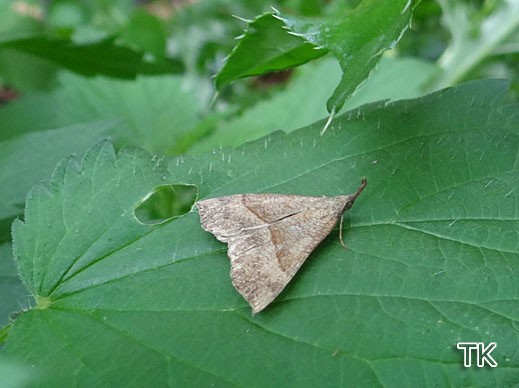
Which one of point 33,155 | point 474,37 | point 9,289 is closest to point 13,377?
point 9,289

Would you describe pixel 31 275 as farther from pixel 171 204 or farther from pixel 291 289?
pixel 171 204

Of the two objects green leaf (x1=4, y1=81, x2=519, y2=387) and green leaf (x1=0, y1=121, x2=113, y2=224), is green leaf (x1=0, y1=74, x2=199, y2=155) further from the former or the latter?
green leaf (x1=4, y1=81, x2=519, y2=387)

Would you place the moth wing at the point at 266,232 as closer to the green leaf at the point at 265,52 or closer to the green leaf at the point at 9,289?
the green leaf at the point at 265,52

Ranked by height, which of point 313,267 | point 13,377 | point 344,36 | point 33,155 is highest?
point 344,36

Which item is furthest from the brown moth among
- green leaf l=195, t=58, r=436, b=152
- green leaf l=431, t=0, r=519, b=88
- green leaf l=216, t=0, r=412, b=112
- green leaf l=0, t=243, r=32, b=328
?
green leaf l=431, t=0, r=519, b=88

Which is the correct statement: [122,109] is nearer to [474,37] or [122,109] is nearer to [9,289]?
[9,289]

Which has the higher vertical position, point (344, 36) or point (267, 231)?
point (344, 36)

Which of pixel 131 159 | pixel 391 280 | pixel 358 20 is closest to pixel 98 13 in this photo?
pixel 131 159
